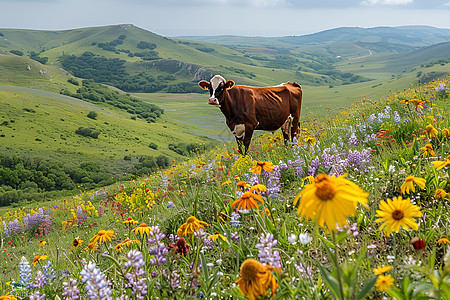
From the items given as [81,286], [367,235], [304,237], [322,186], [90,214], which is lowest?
[90,214]

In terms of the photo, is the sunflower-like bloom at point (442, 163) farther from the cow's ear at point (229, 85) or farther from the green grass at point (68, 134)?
the green grass at point (68, 134)

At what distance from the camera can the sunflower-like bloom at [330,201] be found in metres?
1.34

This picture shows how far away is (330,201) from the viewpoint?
1.39 metres

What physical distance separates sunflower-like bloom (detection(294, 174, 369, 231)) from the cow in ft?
20.6

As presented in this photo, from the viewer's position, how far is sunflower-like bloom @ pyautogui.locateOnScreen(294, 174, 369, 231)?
1.34 metres

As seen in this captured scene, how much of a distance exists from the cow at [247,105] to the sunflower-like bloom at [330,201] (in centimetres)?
629

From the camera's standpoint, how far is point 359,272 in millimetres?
2391

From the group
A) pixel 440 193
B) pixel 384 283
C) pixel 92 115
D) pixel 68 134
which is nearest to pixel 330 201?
pixel 384 283

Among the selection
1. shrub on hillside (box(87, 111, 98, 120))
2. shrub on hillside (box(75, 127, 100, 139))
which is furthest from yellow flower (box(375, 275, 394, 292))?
shrub on hillside (box(87, 111, 98, 120))

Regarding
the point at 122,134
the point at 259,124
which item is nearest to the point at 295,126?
the point at 259,124

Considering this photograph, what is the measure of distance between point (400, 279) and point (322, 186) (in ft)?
4.54

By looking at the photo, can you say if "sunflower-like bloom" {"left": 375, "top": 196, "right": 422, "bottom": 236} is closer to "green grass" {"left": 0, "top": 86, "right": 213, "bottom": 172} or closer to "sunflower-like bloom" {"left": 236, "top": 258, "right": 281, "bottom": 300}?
"sunflower-like bloom" {"left": 236, "top": 258, "right": 281, "bottom": 300}

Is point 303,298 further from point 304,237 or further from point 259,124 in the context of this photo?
point 259,124

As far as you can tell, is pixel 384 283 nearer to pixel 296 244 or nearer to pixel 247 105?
pixel 296 244
